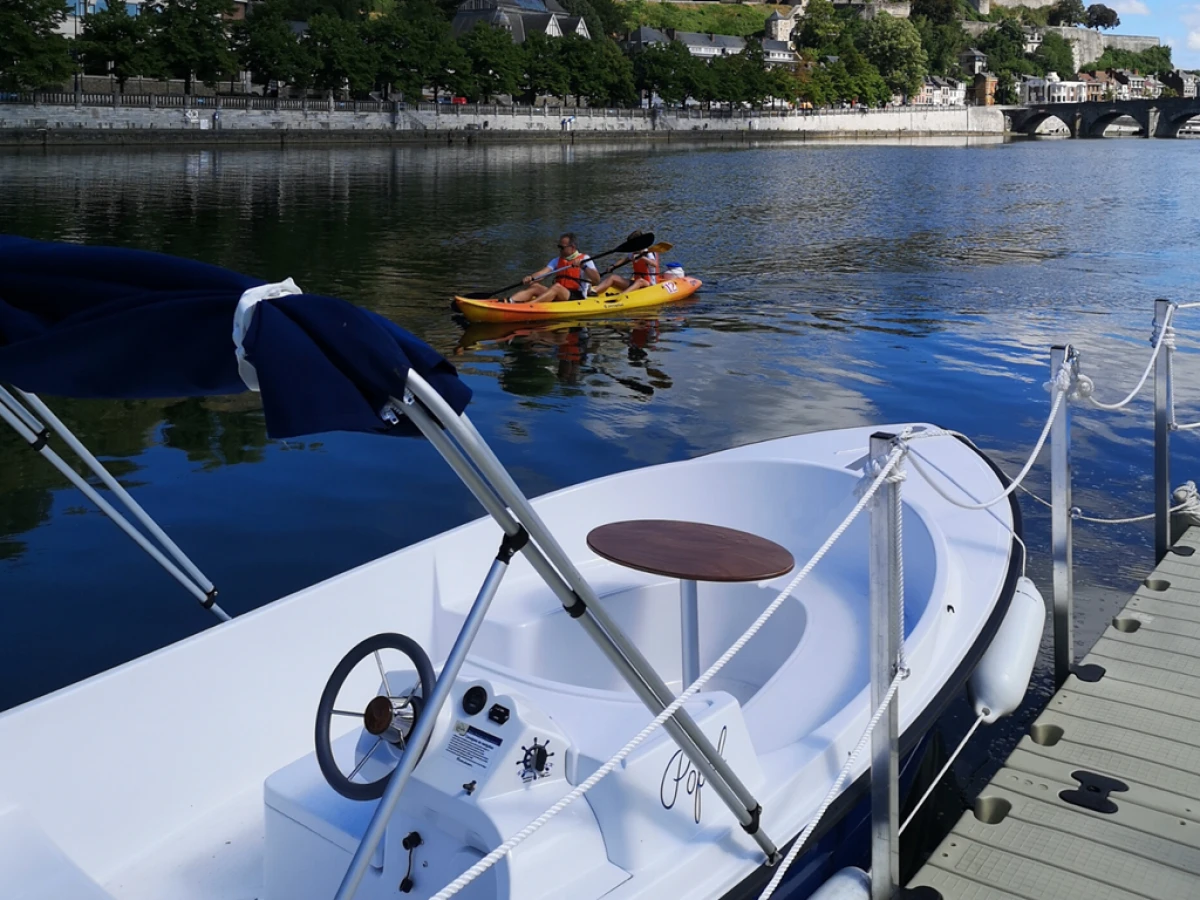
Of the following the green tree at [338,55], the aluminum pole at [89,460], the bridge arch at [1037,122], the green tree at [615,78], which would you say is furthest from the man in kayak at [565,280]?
the bridge arch at [1037,122]

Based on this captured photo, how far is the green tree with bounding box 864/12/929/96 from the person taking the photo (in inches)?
5394

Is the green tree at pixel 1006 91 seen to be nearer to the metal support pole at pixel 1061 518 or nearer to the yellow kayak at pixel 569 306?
the yellow kayak at pixel 569 306

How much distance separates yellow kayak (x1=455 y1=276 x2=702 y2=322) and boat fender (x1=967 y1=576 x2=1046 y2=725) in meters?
14.0

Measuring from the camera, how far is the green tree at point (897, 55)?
13700 centimetres

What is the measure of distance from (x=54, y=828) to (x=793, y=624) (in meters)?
3.25

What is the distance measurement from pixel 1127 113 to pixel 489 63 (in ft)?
235

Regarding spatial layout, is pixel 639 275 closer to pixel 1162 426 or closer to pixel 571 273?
pixel 571 273

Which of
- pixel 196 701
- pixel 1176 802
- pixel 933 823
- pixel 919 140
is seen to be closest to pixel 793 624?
pixel 933 823

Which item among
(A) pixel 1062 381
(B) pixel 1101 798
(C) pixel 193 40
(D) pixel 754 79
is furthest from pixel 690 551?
(D) pixel 754 79

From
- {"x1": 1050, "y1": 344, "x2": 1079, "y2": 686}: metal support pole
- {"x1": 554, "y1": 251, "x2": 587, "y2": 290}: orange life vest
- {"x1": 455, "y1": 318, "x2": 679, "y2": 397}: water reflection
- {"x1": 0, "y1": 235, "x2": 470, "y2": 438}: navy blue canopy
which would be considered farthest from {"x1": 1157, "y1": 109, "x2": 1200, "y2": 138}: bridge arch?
{"x1": 0, "y1": 235, "x2": 470, "y2": 438}: navy blue canopy

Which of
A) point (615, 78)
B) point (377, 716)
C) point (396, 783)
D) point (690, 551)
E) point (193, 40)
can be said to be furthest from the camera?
point (615, 78)

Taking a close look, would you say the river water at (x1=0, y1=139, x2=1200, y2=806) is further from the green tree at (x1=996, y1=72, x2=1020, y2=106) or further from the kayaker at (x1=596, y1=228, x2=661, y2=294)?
the green tree at (x1=996, y1=72, x2=1020, y2=106)

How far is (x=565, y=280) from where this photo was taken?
1916 centimetres

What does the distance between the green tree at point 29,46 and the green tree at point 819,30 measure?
102029 millimetres
